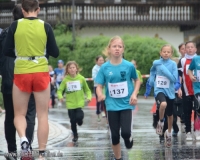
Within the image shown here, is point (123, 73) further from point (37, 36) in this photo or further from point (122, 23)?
point (122, 23)

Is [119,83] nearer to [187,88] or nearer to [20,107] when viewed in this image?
[20,107]

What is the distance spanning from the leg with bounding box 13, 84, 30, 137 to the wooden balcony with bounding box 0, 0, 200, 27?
3153 centimetres

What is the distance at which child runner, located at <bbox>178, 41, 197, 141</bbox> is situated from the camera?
14.1 meters

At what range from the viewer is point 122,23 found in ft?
134

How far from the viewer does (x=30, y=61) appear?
29.6ft

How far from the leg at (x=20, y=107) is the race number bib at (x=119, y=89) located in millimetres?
1271

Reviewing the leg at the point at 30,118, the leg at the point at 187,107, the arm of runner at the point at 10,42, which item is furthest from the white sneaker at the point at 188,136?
the arm of runner at the point at 10,42

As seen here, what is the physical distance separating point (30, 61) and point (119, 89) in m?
1.41

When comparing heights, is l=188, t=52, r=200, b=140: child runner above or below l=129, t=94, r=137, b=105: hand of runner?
below

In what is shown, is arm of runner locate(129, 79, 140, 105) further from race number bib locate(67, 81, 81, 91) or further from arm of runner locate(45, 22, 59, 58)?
race number bib locate(67, 81, 81, 91)

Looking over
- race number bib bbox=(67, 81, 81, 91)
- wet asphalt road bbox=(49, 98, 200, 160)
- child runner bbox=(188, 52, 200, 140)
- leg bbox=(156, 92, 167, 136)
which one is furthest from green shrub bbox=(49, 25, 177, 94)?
leg bbox=(156, 92, 167, 136)

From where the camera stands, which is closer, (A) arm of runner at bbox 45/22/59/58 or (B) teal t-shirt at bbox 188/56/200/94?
(A) arm of runner at bbox 45/22/59/58

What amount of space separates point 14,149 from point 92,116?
1096 cm

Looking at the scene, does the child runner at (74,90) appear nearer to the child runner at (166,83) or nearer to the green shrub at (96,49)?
the child runner at (166,83)
